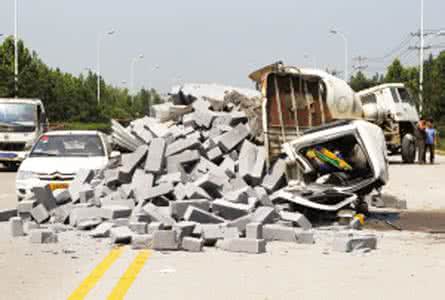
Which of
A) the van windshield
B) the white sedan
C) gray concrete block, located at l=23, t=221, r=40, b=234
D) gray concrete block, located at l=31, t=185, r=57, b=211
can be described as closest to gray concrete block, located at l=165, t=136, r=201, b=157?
the white sedan

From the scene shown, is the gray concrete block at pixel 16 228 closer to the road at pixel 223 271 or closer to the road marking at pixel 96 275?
the road at pixel 223 271

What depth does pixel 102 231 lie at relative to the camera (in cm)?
1155

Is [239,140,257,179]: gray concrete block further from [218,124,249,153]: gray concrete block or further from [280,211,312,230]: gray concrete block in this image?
[280,211,312,230]: gray concrete block

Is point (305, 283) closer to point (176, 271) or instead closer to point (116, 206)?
point (176, 271)

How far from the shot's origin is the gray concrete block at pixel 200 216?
464 inches

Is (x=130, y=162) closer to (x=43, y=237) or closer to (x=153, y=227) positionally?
(x=153, y=227)

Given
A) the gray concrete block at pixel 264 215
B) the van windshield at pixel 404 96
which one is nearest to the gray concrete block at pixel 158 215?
the gray concrete block at pixel 264 215

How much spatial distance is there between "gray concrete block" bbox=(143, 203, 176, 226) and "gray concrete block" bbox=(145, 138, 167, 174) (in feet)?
5.60

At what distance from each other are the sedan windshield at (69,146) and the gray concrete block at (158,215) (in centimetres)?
451

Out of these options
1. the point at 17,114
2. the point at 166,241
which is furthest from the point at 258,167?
the point at 17,114

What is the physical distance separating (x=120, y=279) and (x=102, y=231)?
351cm

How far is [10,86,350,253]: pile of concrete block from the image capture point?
11030 mm

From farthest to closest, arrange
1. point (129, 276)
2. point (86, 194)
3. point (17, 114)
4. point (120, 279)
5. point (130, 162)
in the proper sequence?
point (17, 114)
point (130, 162)
point (86, 194)
point (129, 276)
point (120, 279)

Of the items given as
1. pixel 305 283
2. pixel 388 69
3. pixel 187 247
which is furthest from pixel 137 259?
pixel 388 69
